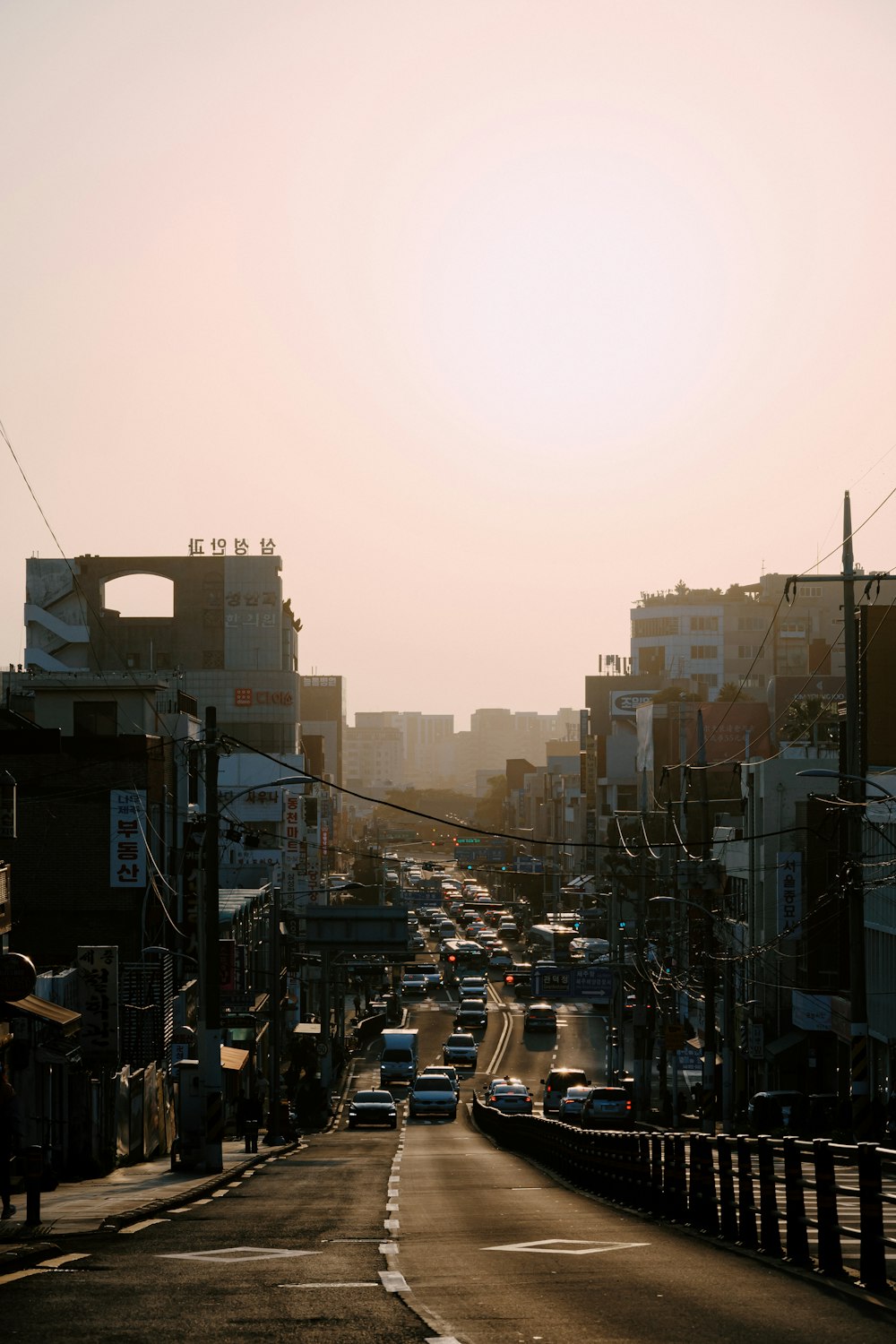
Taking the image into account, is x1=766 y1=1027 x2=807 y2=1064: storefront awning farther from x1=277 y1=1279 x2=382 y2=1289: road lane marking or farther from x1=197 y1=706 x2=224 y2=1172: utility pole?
x1=277 y1=1279 x2=382 y2=1289: road lane marking

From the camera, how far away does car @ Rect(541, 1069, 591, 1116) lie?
68750mm

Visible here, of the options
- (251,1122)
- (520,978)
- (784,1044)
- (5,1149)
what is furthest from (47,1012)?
(520,978)

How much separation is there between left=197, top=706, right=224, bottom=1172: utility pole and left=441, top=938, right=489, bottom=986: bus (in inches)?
4237

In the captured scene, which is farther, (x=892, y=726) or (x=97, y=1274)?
(x=892, y=726)

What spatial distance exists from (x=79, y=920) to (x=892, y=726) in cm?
2838

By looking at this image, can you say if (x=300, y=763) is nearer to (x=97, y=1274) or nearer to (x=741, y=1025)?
(x=741, y=1025)

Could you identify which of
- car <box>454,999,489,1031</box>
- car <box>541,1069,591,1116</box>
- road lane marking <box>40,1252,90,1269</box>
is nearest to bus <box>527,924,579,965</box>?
car <box>454,999,489,1031</box>

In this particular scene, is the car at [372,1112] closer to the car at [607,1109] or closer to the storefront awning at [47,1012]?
the car at [607,1109]

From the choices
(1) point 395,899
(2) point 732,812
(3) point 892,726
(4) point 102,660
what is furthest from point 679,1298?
(1) point 395,899

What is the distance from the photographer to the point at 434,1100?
68812 millimetres

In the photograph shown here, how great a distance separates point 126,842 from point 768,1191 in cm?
3637

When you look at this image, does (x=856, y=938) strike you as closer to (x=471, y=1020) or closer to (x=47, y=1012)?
(x=47, y=1012)

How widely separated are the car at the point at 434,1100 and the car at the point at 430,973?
64901mm

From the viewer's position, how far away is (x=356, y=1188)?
29.2 meters
